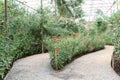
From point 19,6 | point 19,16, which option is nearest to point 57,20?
point 19,6

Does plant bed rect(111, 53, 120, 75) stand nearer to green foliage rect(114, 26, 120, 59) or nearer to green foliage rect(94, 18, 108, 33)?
green foliage rect(114, 26, 120, 59)

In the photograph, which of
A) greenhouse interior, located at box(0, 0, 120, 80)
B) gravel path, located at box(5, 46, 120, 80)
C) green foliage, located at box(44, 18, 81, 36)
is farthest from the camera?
green foliage, located at box(44, 18, 81, 36)

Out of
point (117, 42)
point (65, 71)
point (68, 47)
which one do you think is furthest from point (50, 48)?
point (117, 42)

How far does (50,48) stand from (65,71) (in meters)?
1.02

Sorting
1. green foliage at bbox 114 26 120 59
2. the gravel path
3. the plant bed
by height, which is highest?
green foliage at bbox 114 26 120 59

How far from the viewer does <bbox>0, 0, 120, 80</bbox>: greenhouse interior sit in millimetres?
5992

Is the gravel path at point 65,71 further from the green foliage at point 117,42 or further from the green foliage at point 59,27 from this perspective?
the green foliage at point 59,27

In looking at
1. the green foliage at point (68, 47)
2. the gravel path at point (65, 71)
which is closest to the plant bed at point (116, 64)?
the gravel path at point (65, 71)

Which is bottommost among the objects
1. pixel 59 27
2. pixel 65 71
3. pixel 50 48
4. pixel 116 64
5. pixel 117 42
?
pixel 65 71

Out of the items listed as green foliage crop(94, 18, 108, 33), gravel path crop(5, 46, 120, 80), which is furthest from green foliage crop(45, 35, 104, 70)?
green foliage crop(94, 18, 108, 33)

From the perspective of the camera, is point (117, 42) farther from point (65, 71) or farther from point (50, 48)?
point (50, 48)

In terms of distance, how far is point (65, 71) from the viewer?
641 cm

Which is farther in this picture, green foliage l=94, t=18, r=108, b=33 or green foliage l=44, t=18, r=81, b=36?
green foliage l=94, t=18, r=108, b=33

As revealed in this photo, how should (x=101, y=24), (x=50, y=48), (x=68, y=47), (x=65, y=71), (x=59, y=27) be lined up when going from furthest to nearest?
1. (x=101, y=24)
2. (x=59, y=27)
3. (x=68, y=47)
4. (x=50, y=48)
5. (x=65, y=71)
